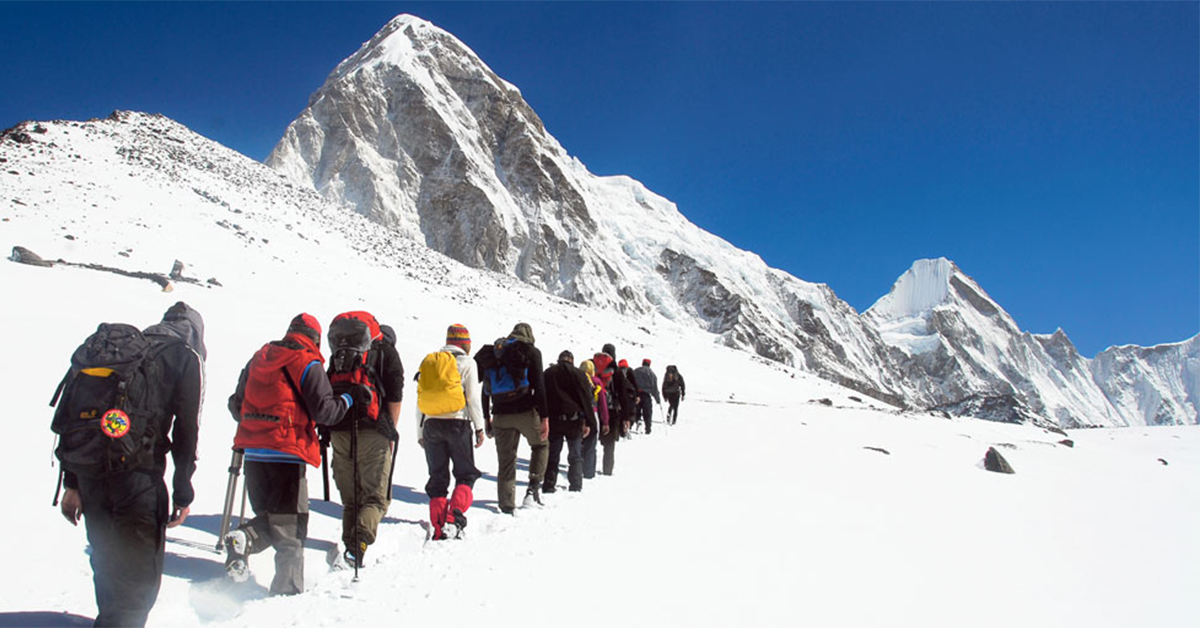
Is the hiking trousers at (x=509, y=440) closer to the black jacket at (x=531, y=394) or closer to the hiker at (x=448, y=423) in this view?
the black jacket at (x=531, y=394)

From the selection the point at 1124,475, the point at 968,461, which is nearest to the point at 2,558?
the point at 968,461

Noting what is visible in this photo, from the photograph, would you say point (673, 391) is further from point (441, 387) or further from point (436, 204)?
point (436, 204)

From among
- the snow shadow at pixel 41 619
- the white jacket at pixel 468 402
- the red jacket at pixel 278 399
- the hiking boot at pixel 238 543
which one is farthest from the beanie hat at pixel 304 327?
the snow shadow at pixel 41 619

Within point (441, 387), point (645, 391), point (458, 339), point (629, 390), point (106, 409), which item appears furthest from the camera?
point (645, 391)

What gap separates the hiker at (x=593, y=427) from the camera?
8.85m

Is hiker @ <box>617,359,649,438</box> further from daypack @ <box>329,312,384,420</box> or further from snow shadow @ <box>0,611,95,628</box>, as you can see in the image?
snow shadow @ <box>0,611,95,628</box>

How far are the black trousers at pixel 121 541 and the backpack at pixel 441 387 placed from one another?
2.60m

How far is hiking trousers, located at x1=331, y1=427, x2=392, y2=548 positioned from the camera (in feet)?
15.2

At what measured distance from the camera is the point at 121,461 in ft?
10.0

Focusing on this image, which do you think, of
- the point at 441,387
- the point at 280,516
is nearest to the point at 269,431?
the point at 280,516

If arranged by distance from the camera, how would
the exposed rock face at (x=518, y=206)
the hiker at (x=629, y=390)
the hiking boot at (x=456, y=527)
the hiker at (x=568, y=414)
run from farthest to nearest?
the exposed rock face at (x=518, y=206), the hiker at (x=629, y=390), the hiker at (x=568, y=414), the hiking boot at (x=456, y=527)

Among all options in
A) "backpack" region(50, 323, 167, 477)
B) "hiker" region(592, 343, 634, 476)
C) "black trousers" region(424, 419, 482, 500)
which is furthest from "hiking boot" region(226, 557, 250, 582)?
"hiker" region(592, 343, 634, 476)

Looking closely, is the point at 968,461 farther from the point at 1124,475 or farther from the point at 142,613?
the point at 142,613

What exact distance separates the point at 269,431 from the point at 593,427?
4702 millimetres
